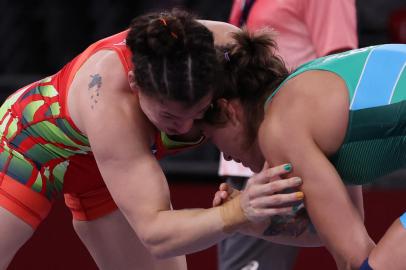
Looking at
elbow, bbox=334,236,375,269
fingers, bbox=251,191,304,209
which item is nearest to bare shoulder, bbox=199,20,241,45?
fingers, bbox=251,191,304,209

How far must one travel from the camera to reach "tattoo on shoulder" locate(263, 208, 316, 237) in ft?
10.9

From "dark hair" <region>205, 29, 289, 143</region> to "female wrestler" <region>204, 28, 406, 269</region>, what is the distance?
16mm

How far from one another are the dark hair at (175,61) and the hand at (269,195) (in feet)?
0.92

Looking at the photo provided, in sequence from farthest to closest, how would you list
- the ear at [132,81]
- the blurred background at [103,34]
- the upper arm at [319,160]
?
the blurred background at [103,34], the ear at [132,81], the upper arm at [319,160]

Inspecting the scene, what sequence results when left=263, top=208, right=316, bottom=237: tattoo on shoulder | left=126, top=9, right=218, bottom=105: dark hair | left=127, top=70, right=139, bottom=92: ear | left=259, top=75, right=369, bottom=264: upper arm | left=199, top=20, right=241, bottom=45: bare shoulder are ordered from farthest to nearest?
left=263, top=208, right=316, bottom=237: tattoo on shoulder
left=199, top=20, right=241, bottom=45: bare shoulder
left=127, top=70, right=139, bottom=92: ear
left=126, top=9, right=218, bottom=105: dark hair
left=259, top=75, right=369, bottom=264: upper arm

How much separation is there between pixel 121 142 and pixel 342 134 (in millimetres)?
611

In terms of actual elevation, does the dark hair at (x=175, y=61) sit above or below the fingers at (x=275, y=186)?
above

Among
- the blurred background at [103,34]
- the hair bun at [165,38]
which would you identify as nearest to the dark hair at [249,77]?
A: the hair bun at [165,38]

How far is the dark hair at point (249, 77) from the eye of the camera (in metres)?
3.04

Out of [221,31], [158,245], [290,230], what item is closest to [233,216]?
[158,245]

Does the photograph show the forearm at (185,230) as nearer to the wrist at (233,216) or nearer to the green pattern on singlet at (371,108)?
the wrist at (233,216)

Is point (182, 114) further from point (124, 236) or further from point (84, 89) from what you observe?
point (124, 236)

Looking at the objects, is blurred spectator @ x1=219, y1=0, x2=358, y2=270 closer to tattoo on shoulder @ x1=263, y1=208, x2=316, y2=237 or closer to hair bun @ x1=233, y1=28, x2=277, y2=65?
tattoo on shoulder @ x1=263, y1=208, x2=316, y2=237

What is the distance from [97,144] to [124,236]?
0.64 metres
